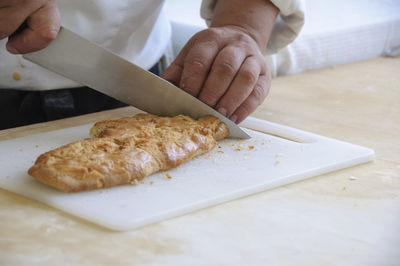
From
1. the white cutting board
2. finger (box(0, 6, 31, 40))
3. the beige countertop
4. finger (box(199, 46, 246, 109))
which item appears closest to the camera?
the beige countertop

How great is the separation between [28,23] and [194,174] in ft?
1.67

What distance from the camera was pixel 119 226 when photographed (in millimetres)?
897

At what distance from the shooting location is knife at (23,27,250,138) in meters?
1.25

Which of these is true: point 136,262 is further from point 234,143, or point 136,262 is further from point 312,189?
point 234,143

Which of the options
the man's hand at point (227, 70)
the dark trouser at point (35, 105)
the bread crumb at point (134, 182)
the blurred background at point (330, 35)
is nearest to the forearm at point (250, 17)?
the man's hand at point (227, 70)

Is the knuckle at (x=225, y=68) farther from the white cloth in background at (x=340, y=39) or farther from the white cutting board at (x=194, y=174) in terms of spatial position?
the white cloth in background at (x=340, y=39)

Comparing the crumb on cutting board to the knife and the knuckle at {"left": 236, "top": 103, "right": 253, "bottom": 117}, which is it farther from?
the knuckle at {"left": 236, "top": 103, "right": 253, "bottom": 117}

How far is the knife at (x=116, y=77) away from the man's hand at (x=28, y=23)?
0.17 feet

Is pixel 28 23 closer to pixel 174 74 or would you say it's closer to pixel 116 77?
pixel 116 77

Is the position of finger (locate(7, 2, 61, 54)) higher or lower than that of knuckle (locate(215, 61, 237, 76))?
higher

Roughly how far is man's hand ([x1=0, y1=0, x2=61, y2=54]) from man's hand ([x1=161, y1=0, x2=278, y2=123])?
38 cm

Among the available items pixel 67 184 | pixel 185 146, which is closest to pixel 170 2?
pixel 185 146

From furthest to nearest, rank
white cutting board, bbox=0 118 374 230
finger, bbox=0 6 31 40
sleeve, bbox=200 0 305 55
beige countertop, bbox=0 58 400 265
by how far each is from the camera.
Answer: sleeve, bbox=200 0 305 55
finger, bbox=0 6 31 40
white cutting board, bbox=0 118 374 230
beige countertop, bbox=0 58 400 265

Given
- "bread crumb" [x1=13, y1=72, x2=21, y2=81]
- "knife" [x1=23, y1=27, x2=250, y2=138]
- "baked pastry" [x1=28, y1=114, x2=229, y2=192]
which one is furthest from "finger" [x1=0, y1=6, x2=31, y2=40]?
"bread crumb" [x1=13, y1=72, x2=21, y2=81]
